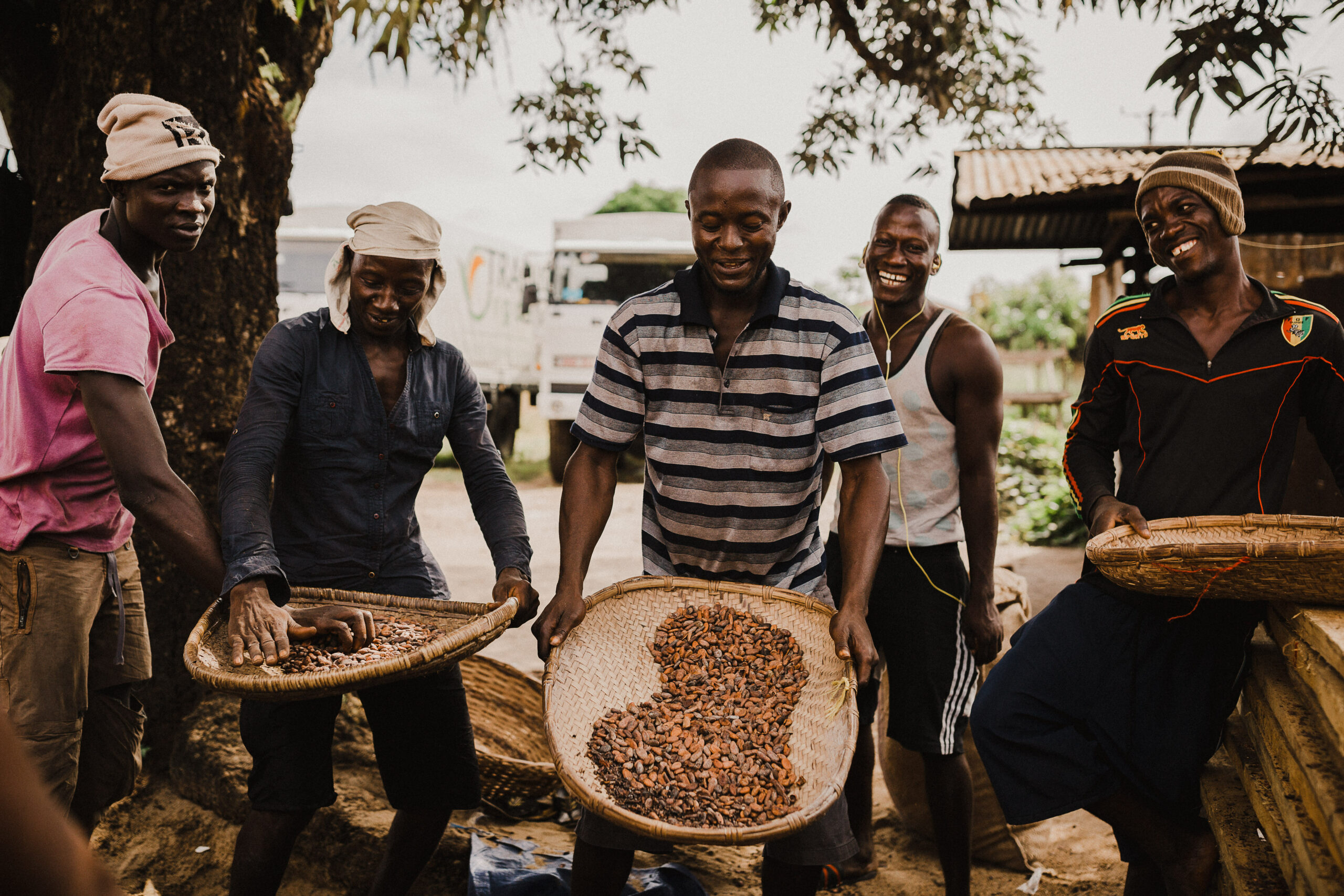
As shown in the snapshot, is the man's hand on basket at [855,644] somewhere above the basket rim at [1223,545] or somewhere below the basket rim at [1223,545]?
below

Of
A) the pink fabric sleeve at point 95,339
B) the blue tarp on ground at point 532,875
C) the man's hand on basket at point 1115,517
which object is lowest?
the blue tarp on ground at point 532,875

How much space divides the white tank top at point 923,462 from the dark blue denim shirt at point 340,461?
1.10 m

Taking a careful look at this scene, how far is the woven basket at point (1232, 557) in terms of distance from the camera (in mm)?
1656

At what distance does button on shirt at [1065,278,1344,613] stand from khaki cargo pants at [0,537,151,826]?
7.69 ft

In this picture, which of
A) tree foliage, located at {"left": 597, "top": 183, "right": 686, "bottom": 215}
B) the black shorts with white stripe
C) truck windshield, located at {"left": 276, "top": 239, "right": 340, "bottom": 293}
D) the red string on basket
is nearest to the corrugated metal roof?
the black shorts with white stripe

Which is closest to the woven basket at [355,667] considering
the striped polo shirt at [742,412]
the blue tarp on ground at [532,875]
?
the striped polo shirt at [742,412]

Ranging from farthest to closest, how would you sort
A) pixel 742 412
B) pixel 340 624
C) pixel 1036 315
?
pixel 1036 315 → pixel 742 412 → pixel 340 624

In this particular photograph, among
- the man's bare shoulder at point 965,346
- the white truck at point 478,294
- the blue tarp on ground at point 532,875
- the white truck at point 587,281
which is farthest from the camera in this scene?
the white truck at point 478,294

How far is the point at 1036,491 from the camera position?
1054 cm

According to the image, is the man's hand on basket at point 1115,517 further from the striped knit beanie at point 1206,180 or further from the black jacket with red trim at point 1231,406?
the striped knit beanie at point 1206,180

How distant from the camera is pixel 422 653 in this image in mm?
1774

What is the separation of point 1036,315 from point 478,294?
16.5 meters

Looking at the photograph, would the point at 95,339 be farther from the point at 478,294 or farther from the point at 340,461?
the point at 478,294

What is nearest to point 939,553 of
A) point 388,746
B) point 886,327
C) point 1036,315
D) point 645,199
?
point 886,327
